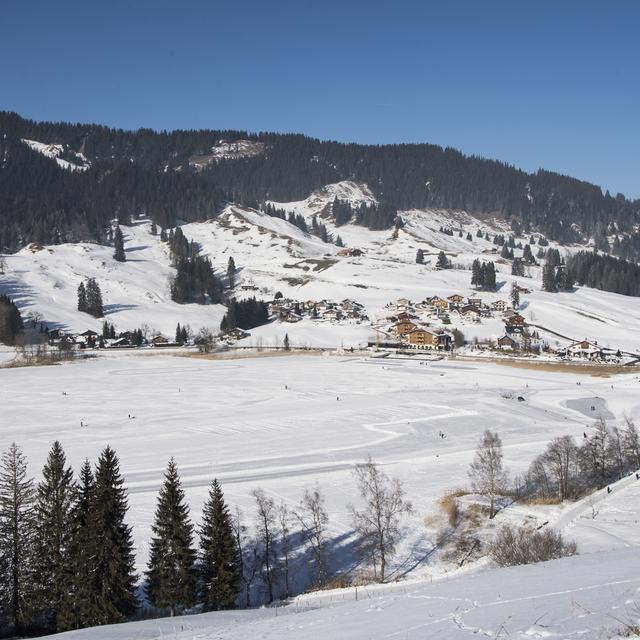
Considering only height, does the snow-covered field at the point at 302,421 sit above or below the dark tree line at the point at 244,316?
below

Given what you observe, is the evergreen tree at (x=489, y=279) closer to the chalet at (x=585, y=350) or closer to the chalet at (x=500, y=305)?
the chalet at (x=500, y=305)

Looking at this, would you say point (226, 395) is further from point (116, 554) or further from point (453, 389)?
point (116, 554)

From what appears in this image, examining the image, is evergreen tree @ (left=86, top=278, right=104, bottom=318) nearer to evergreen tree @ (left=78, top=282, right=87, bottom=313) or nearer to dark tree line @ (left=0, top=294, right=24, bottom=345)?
evergreen tree @ (left=78, top=282, right=87, bottom=313)

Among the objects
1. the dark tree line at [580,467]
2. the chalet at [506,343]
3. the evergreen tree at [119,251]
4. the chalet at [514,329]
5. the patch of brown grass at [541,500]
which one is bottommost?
the patch of brown grass at [541,500]

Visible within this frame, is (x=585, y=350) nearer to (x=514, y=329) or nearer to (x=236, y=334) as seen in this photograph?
(x=514, y=329)

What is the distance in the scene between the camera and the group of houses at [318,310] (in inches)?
5615

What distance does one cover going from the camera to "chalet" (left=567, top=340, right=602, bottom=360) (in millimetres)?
104438

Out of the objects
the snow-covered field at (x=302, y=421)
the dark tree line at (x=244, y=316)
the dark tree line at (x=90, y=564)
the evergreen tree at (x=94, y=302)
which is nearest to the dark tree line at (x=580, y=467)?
the snow-covered field at (x=302, y=421)

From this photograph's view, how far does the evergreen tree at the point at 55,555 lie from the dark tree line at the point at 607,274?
186667mm

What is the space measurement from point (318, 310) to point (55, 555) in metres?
127

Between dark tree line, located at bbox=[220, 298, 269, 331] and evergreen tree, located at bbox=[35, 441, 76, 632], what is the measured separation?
361 feet

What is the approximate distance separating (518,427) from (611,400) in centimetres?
2027

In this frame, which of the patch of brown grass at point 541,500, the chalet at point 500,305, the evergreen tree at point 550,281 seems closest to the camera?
the patch of brown grass at point 541,500

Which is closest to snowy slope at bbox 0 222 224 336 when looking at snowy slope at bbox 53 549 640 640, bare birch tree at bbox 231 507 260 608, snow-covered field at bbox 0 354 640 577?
snow-covered field at bbox 0 354 640 577
